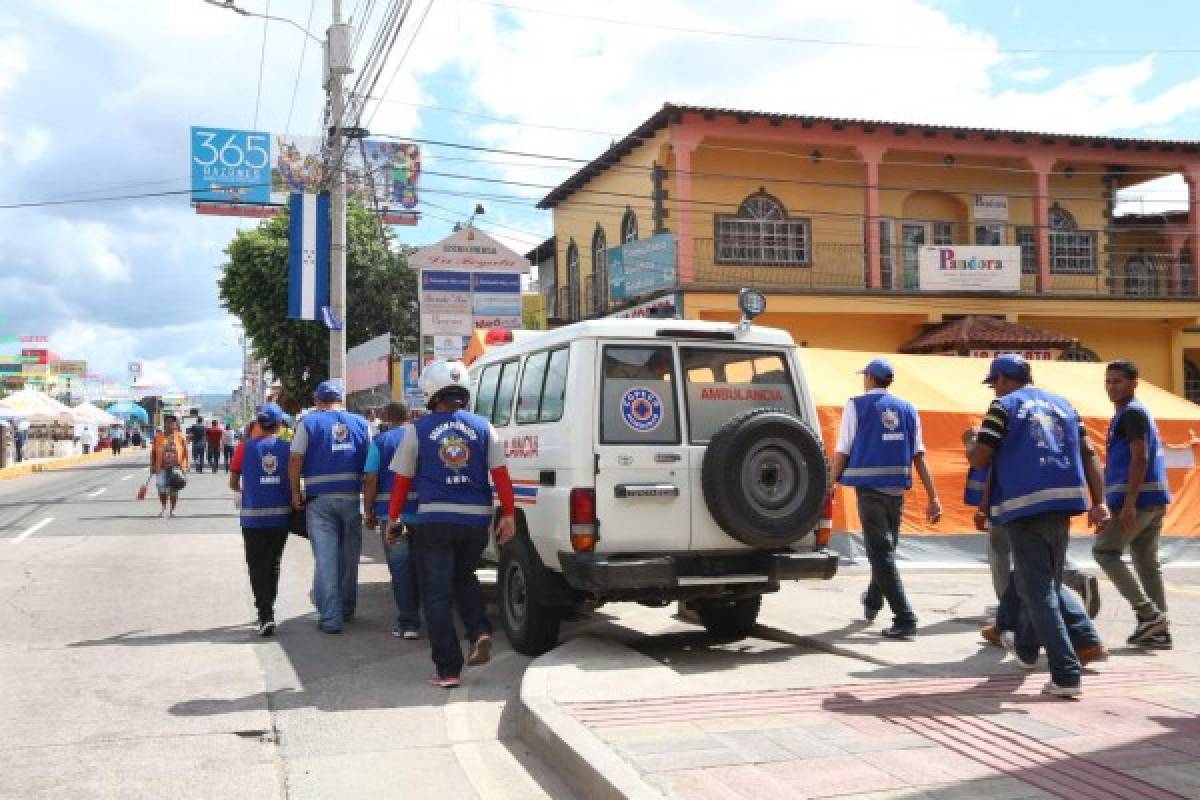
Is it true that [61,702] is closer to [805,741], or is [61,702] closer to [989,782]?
A: [805,741]

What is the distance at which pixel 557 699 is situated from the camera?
535 centimetres

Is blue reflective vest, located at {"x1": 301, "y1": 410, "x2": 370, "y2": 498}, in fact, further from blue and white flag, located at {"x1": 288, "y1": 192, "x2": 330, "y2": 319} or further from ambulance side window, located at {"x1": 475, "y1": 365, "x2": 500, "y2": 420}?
blue and white flag, located at {"x1": 288, "y1": 192, "x2": 330, "y2": 319}

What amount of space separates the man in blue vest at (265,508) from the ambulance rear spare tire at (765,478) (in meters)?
3.47

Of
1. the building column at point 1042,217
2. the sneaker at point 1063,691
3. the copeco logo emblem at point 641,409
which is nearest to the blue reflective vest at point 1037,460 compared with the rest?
the sneaker at point 1063,691

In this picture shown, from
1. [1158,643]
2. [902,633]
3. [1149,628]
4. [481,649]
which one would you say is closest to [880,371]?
[902,633]

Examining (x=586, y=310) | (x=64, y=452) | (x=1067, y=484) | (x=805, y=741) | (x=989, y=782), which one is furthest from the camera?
(x=64, y=452)

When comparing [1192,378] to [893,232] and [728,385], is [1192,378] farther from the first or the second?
[728,385]

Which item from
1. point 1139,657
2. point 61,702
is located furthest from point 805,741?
point 61,702

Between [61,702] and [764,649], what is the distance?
14.1ft

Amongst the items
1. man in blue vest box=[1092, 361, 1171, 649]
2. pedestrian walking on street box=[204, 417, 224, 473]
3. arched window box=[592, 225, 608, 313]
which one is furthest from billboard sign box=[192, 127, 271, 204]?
man in blue vest box=[1092, 361, 1171, 649]

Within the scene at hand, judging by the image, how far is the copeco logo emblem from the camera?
6438 mm

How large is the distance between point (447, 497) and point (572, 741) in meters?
2.01

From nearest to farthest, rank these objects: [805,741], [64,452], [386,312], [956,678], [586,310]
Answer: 1. [805,741]
2. [956,678]
3. [586,310]
4. [386,312]
5. [64,452]

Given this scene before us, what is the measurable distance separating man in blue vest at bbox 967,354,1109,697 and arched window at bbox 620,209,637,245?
68.3 feet
